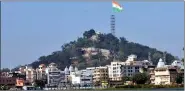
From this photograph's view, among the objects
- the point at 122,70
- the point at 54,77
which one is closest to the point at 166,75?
the point at 122,70

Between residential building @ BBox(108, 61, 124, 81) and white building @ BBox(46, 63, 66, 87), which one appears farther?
white building @ BBox(46, 63, 66, 87)

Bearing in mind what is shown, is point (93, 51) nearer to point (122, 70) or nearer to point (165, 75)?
point (122, 70)

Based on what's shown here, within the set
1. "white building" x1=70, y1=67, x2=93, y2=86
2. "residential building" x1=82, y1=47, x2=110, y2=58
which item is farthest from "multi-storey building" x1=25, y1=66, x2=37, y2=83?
"residential building" x1=82, y1=47, x2=110, y2=58

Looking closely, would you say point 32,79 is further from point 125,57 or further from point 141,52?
point 141,52

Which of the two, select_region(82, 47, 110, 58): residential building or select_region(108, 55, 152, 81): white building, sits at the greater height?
select_region(82, 47, 110, 58): residential building

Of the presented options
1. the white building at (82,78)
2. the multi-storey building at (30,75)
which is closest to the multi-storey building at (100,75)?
the white building at (82,78)

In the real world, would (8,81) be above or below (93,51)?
below

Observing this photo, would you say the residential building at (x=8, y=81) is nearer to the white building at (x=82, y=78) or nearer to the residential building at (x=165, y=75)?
the white building at (x=82, y=78)

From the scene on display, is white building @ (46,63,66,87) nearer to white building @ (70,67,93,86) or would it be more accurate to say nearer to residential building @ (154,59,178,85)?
white building @ (70,67,93,86)
